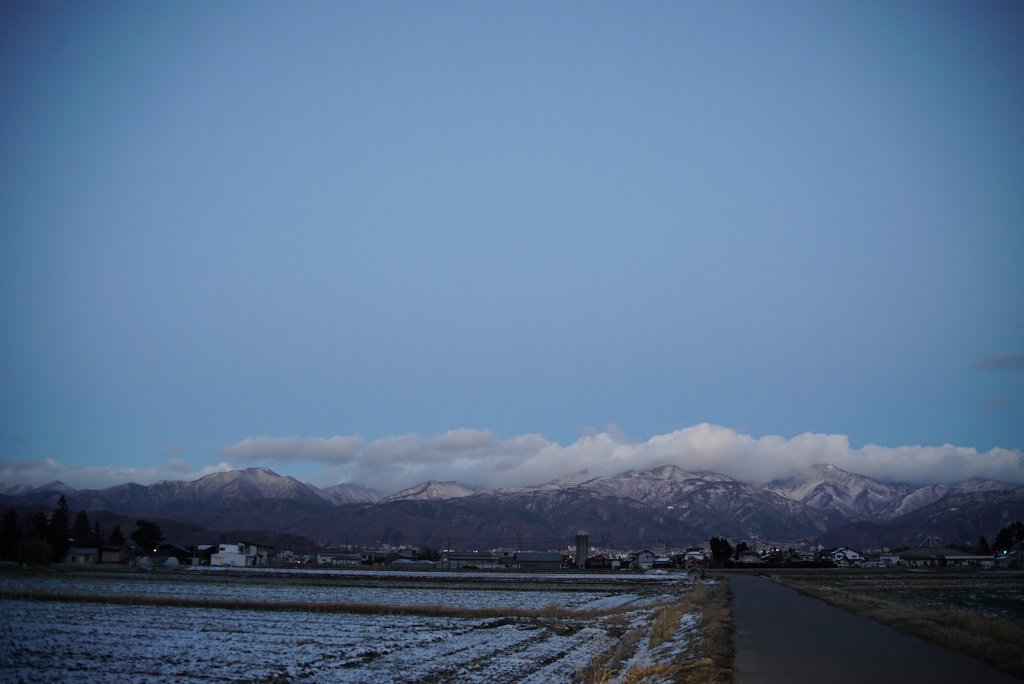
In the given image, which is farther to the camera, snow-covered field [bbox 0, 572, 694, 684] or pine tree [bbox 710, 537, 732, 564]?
pine tree [bbox 710, 537, 732, 564]

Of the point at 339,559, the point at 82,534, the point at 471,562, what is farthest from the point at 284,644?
the point at 339,559

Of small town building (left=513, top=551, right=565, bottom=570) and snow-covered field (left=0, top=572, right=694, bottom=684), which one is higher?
snow-covered field (left=0, top=572, right=694, bottom=684)

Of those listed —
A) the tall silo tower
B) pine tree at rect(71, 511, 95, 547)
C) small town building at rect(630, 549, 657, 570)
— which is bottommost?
small town building at rect(630, 549, 657, 570)

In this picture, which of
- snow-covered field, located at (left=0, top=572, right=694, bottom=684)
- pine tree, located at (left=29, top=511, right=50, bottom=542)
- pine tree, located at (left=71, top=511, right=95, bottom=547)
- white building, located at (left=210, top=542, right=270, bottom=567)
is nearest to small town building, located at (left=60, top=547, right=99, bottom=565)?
pine tree, located at (left=29, top=511, right=50, bottom=542)

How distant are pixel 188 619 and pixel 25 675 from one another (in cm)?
1558

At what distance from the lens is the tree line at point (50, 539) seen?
84250mm

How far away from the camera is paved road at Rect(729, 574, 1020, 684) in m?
15.5

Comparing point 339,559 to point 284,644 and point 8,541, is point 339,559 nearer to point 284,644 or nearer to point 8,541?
point 8,541

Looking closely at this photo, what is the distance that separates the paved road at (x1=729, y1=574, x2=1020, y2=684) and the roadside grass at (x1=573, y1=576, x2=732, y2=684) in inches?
19.6

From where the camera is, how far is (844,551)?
177750 millimetres

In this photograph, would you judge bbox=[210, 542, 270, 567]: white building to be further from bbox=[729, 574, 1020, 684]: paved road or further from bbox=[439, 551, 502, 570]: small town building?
bbox=[729, 574, 1020, 684]: paved road

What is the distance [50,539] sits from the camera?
11188 centimetres

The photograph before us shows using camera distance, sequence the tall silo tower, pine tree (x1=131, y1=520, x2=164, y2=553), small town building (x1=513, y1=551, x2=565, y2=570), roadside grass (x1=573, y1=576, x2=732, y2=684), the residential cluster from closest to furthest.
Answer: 1. roadside grass (x1=573, y1=576, x2=732, y2=684)
2. the residential cluster
3. pine tree (x1=131, y1=520, x2=164, y2=553)
4. small town building (x1=513, y1=551, x2=565, y2=570)
5. the tall silo tower

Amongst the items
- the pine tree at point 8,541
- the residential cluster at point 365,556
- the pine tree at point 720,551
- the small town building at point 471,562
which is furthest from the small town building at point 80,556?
the pine tree at point 720,551
